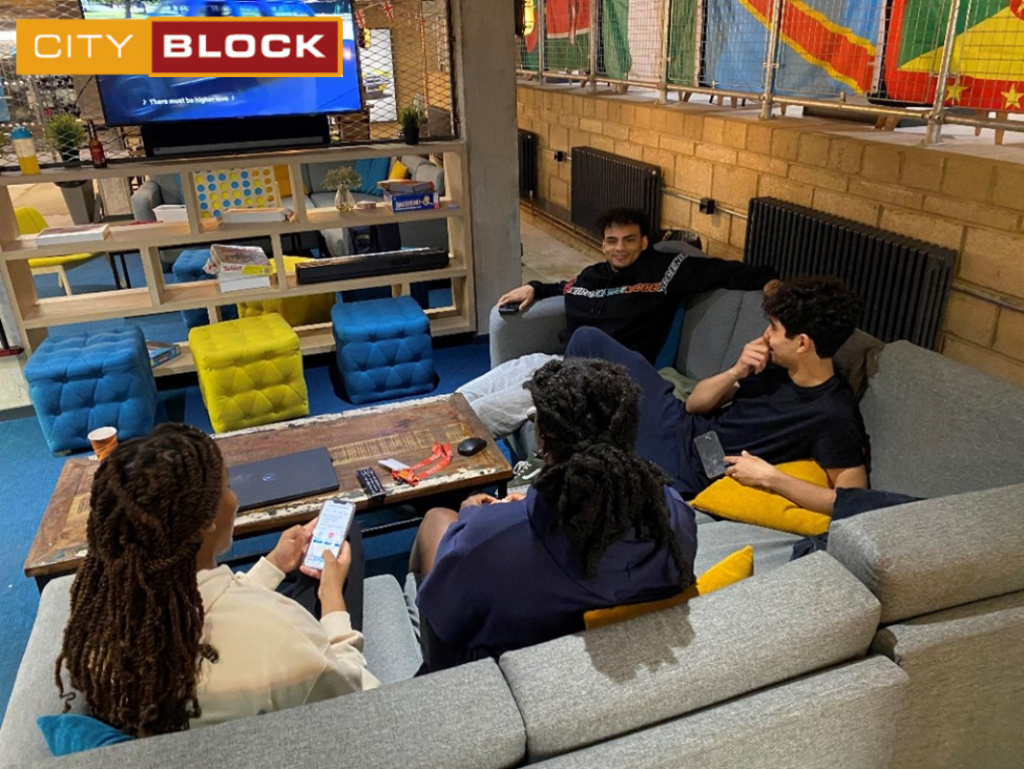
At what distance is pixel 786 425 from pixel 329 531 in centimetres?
133

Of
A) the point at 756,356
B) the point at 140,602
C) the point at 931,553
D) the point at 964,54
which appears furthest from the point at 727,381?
the point at 140,602

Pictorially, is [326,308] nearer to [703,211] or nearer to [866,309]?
[703,211]

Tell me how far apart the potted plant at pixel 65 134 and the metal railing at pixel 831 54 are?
3318 mm

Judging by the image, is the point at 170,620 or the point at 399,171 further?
the point at 399,171

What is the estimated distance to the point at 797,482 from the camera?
209 centimetres

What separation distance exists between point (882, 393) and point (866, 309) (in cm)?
103

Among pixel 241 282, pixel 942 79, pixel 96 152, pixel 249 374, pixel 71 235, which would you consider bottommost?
pixel 249 374

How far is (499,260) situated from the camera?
14.8 feet

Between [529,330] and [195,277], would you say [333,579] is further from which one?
[195,277]

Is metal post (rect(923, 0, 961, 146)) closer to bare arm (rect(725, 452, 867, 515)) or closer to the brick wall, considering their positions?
the brick wall

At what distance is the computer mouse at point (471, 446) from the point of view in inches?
93.9

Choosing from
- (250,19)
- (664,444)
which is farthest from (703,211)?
(250,19)

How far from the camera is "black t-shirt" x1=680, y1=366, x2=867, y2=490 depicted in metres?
2.14

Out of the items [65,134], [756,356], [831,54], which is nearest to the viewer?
[756,356]
